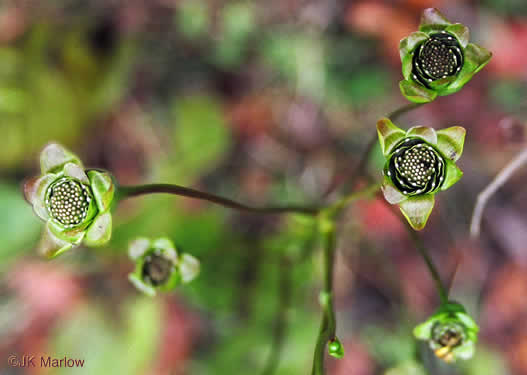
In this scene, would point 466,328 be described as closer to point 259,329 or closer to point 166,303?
point 259,329

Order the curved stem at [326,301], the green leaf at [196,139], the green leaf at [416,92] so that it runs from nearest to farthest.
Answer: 1. the curved stem at [326,301]
2. the green leaf at [416,92]
3. the green leaf at [196,139]

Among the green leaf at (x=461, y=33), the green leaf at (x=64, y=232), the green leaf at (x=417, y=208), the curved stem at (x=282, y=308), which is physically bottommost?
the curved stem at (x=282, y=308)

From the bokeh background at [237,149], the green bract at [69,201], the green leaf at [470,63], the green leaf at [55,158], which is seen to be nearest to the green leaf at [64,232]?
the green bract at [69,201]

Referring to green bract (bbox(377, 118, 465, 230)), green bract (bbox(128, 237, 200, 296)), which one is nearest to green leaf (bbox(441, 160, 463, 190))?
green bract (bbox(377, 118, 465, 230))

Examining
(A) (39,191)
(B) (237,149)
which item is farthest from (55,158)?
(B) (237,149)

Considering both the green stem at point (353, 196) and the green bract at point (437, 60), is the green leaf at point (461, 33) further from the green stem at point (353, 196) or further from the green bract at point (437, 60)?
A: the green stem at point (353, 196)

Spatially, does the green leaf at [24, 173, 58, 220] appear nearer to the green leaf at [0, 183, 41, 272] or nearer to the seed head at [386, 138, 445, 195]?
the seed head at [386, 138, 445, 195]

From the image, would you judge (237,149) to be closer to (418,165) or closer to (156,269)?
(156,269)
